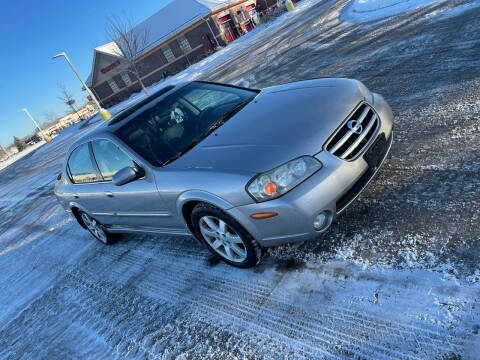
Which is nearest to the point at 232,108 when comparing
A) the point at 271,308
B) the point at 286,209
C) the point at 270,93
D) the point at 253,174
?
the point at 270,93

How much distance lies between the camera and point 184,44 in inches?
1451

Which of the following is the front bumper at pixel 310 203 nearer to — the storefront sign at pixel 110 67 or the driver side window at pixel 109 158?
the driver side window at pixel 109 158

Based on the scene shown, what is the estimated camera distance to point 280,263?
2.82 meters

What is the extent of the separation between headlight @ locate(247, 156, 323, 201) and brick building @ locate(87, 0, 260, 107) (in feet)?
112

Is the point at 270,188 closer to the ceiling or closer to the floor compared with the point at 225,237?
closer to the ceiling

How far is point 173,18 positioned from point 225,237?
40.8 m

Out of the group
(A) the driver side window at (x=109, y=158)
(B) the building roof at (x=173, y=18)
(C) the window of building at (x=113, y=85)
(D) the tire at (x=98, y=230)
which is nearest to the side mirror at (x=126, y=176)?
(A) the driver side window at (x=109, y=158)

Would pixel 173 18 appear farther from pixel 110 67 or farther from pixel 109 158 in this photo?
pixel 109 158

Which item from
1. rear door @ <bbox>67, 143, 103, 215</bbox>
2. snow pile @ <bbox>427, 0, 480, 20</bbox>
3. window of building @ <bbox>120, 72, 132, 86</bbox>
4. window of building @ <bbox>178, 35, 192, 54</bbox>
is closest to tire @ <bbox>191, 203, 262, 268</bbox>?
rear door @ <bbox>67, 143, 103, 215</bbox>

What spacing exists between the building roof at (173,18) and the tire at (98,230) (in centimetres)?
3442

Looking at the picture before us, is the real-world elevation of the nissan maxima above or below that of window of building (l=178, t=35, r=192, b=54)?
below

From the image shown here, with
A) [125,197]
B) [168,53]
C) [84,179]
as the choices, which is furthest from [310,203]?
[168,53]

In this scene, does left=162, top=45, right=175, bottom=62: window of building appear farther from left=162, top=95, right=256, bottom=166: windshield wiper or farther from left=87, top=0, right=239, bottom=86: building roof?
left=162, top=95, right=256, bottom=166: windshield wiper

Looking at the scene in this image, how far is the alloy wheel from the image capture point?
2.78 m
